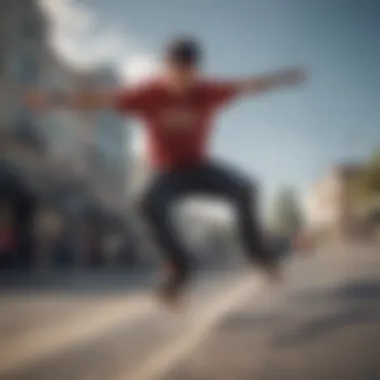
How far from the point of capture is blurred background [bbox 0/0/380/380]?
1.98m

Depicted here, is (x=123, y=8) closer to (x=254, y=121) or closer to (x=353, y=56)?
(x=254, y=121)

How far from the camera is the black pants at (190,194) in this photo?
1.97m

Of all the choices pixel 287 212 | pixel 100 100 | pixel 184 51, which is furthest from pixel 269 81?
pixel 100 100

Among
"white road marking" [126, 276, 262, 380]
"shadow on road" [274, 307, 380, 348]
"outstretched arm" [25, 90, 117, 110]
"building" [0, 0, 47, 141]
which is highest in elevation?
"building" [0, 0, 47, 141]

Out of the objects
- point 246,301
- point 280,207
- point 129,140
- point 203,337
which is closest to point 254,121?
point 280,207

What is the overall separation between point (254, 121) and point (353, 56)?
43 centimetres

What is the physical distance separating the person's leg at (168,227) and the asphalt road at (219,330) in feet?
0.20

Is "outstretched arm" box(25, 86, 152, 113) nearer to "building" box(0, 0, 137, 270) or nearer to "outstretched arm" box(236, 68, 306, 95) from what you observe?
"building" box(0, 0, 137, 270)

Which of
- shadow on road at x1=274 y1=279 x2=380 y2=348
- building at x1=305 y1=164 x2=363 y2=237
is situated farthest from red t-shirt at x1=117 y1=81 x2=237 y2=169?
shadow on road at x1=274 y1=279 x2=380 y2=348

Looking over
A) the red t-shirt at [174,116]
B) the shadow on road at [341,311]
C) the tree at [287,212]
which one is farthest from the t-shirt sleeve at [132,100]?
the shadow on road at [341,311]

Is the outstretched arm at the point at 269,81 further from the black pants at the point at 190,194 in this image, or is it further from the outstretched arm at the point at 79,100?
the outstretched arm at the point at 79,100

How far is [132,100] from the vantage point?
79.3 inches

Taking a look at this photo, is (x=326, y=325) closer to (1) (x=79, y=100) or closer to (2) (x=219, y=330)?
(2) (x=219, y=330)

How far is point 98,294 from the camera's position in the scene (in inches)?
80.8
